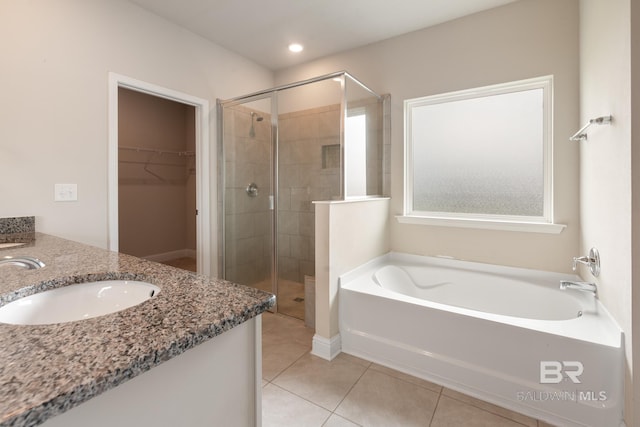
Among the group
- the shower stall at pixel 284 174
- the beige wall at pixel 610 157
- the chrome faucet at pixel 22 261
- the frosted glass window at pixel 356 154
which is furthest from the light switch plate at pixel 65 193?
the beige wall at pixel 610 157

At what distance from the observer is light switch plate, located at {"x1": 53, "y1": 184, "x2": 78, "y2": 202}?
6.66 ft

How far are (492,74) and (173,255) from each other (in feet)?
15.4

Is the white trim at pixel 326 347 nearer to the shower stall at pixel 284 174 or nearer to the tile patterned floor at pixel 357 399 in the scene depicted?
the tile patterned floor at pixel 357 399

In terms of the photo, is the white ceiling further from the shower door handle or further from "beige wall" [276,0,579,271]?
the shower door handle

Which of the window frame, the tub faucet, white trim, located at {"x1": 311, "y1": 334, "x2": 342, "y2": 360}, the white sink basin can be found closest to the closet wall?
white trim, located at {"x1": 311, "y1": 334, "x2": 342, "y2": 360}

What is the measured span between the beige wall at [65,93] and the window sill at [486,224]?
250cm

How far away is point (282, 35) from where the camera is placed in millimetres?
2836

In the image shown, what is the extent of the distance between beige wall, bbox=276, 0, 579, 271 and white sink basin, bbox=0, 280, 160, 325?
235cm

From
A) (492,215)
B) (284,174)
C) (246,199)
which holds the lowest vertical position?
(492,215)

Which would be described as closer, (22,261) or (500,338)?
(22,261)

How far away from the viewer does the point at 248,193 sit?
10.1 ft

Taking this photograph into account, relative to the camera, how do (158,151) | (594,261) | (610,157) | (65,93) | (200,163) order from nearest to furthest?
1. (610,157)
2. (594,261)
3. (65,93)
4. (200,163)
5. (158,151)

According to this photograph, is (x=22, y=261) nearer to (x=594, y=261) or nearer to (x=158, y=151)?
(x=594, y=261)

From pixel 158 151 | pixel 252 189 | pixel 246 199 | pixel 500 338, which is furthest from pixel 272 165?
pixel 158 151
